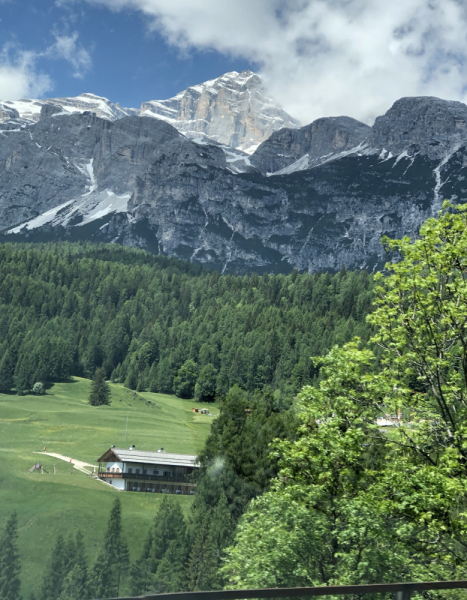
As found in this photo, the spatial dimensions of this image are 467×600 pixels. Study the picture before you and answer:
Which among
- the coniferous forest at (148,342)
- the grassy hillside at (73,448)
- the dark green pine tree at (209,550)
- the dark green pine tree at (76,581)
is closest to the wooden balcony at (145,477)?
the grassy hillside at (73,448)

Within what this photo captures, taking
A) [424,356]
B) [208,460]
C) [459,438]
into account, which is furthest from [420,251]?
[208,460]

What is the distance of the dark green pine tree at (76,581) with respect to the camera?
1213 centimetres

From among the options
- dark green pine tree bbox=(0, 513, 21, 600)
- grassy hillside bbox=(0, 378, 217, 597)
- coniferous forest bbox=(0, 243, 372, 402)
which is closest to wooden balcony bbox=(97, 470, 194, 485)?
grassy hillside bbox=(0, 378, 217, 597)

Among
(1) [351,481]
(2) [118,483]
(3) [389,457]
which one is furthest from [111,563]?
(3) [389,457]

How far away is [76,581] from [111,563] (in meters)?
2.92

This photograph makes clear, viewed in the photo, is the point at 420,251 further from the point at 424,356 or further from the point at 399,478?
the point at 399,478

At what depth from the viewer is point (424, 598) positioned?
535cm

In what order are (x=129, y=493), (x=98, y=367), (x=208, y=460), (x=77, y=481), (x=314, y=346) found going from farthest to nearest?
(x=314, y=346) < (x=98, y=367) < (x=208, y=460) < (x=129, y=493) < (x=77, y=481)

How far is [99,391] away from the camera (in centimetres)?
2828

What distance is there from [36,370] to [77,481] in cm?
654

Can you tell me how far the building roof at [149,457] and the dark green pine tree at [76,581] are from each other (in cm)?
795

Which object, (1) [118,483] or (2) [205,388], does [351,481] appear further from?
(2) [205,388]

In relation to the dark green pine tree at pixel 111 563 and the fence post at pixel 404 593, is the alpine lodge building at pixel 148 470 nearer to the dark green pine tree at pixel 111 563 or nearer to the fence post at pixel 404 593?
the dark green pine tree at pixel 111 563

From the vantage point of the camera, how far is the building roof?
908 inches
